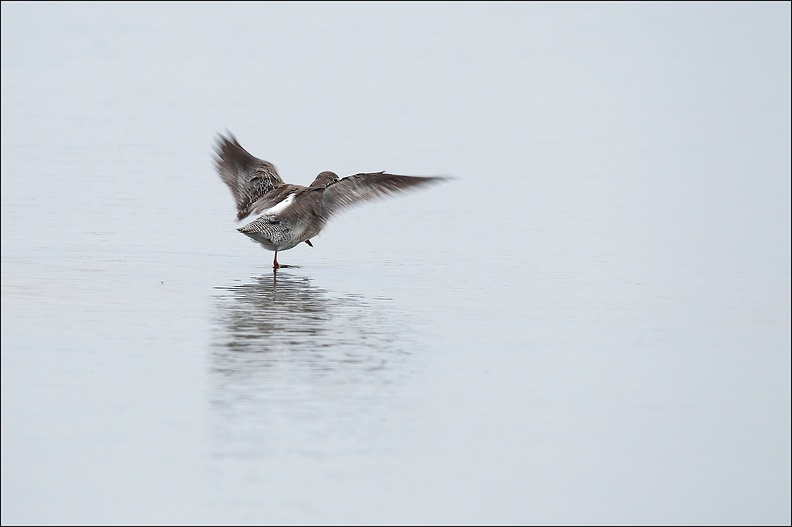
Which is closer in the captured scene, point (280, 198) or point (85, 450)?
point (85, 450)

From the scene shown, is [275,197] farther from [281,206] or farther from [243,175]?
[243,175]

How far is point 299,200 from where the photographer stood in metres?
13.5

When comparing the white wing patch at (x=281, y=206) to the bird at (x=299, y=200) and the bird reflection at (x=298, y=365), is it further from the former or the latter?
the bird reflection at (x=298, y=365)

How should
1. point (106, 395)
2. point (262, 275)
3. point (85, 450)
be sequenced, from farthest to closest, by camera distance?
1. point (262, 275)
2. point (106, 395)
3. point (85, 450)

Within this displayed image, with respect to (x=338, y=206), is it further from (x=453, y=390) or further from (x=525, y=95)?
(x=525, y=95)

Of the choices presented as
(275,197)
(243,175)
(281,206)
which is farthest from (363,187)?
(243,175)

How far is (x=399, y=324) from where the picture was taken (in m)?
11.0

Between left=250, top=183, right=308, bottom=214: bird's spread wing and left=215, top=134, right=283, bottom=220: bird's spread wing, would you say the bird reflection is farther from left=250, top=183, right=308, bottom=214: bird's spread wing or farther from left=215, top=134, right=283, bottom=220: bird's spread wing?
left=215, top=134, right=283, bottom=220: bird's spread wing

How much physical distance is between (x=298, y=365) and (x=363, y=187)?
12.6 ft

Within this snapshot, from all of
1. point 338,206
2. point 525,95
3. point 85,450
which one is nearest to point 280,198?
point 338,206

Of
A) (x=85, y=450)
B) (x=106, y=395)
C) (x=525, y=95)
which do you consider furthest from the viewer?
(x=525, y=95)

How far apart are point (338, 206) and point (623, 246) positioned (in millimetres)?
3639

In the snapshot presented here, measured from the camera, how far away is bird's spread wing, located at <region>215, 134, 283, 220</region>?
14758mm

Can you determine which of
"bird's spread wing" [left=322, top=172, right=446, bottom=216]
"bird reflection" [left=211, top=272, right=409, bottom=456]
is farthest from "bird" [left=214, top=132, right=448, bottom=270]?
"bird reflection" [left=211, top=272, right=409, bottom=456]
